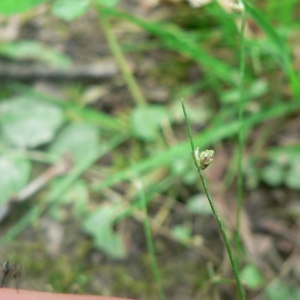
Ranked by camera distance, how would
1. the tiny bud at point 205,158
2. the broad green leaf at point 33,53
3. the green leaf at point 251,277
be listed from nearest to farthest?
the tiny bud at point 205,158 → the green leaf at point 251,277 → the broad green leaf at point 33,53

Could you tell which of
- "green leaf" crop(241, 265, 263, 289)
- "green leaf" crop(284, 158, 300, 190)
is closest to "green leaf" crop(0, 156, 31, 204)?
"green leaf" crop(241, 265, 263, 289)

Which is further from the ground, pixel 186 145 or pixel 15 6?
pixel 15 6

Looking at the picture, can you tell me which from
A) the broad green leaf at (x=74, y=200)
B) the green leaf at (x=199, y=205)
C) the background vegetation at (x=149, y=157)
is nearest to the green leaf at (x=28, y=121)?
the background vegetation at (x=149, y=157)

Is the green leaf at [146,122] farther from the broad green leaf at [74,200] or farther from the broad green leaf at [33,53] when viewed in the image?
the broad green leaf at [33,53]

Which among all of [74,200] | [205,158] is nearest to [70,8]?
[74,200]

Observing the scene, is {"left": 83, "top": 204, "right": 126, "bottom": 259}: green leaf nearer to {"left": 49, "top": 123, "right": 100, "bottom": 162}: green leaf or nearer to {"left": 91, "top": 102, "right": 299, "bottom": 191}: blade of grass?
{"left": 91, "top": 102, "right": 299, "bottom": 191}: blade of grass

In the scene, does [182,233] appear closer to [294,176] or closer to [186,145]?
[186,145]

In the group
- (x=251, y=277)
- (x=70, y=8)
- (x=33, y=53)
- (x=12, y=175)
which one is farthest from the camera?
(x=33, y=53)
